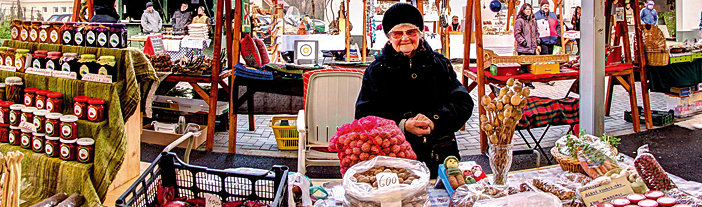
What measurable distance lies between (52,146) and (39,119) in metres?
0.16

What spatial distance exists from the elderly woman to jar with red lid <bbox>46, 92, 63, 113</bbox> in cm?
166

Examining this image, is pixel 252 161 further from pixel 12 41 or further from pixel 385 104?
pixel 385 104

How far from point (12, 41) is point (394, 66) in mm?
2439

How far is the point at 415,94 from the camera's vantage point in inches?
98.0

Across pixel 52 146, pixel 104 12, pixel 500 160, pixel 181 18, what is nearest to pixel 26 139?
pixel 52 146

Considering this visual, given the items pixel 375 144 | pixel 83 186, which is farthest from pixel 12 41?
pixel 375 144

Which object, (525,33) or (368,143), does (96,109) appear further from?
(525,33)

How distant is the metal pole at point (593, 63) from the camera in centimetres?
232

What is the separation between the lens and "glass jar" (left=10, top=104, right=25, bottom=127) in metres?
2.87

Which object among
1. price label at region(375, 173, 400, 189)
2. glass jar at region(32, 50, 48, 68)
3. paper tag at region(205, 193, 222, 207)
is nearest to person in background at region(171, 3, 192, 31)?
glass jar at region(32, 50, 48, 68)

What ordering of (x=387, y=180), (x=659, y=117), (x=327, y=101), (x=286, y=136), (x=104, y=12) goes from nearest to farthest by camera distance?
(x=387, y=180) → (x=327, y=101) → (x=286, y=136) → (x=104, y=12) → (x=659, y=117)

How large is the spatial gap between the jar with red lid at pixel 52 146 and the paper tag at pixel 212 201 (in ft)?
5.53

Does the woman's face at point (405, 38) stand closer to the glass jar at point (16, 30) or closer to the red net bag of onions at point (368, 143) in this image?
the red net bag of onions at point (368, 143)

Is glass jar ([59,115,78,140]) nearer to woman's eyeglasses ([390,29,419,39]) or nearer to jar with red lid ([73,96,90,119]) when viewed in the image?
jar with red lid ([73,96,90,119])
